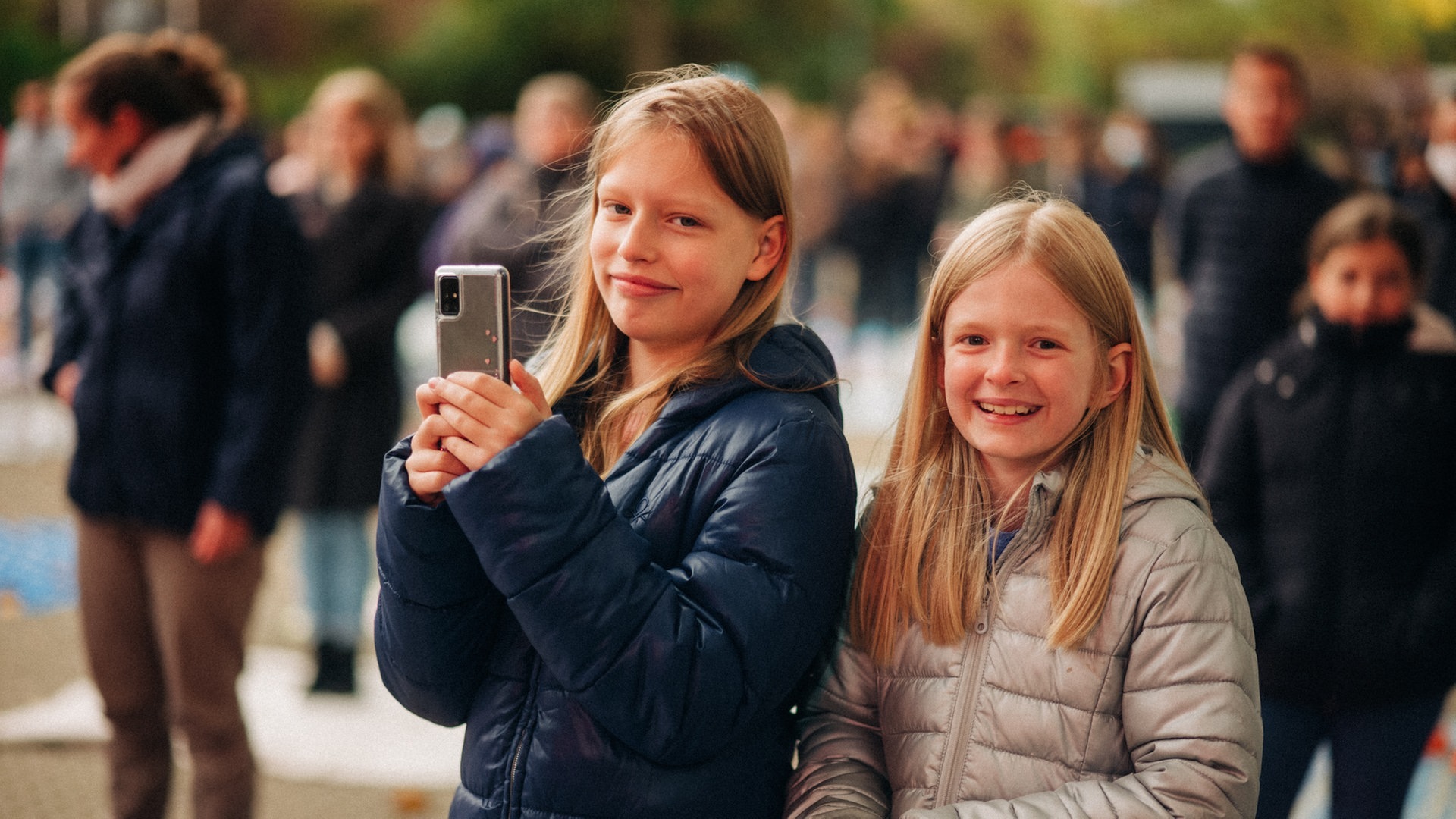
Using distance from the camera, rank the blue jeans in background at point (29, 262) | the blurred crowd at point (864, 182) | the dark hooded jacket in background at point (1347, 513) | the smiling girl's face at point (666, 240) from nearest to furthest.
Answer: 1. the smiling girl's face at point (666, 240)
2. the dark hooded jacket in background at point (1347, 513)
3. the blurred crowd at point (864, 182)
4. the blue jeans in background at point (29, 262)

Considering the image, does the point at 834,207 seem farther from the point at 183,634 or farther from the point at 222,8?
the point at 222,8

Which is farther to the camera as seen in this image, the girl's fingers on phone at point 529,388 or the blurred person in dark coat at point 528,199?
the blurred person in dark coat at point 528,199

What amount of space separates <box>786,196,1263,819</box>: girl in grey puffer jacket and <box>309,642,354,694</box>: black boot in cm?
382

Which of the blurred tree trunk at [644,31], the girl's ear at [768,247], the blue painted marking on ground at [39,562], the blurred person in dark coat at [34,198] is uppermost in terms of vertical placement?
the blurred tree trunk at [644,31]

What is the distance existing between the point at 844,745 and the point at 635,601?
457 mm

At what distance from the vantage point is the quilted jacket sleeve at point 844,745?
1.85m

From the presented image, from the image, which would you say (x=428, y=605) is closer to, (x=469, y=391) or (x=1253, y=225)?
(x=469, y=391)

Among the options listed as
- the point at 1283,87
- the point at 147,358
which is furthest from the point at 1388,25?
the point at 147,358

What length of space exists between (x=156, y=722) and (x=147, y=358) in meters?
0.96

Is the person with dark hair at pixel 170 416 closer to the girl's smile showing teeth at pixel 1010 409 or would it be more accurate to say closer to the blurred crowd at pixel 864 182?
the girl's smile showing teeth at pixel 1010 409

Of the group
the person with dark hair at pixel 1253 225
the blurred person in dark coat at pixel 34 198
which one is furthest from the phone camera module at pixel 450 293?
the blurred person in dark coat at pixel 34 198

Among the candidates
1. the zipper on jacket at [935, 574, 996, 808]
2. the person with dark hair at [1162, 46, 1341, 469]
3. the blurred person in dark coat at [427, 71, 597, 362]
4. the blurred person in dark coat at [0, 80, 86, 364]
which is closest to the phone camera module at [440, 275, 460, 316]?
the zipper on jacket at [935, 574, 996, 808]

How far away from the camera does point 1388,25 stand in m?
23.8

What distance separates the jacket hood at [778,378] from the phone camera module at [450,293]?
315mm
